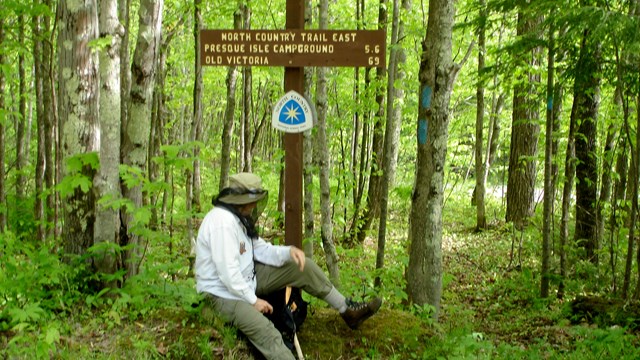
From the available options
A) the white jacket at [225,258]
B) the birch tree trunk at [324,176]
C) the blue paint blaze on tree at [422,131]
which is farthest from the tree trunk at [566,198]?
the white jacket at [225,258]

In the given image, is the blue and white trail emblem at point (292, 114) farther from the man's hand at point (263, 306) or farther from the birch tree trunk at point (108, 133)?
the birch tree trunk at point (108, 133)

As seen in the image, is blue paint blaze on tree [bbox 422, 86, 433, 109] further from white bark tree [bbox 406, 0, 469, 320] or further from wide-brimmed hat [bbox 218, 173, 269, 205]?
wide-brimmed hat [bbox 218, 173, 269, 205]

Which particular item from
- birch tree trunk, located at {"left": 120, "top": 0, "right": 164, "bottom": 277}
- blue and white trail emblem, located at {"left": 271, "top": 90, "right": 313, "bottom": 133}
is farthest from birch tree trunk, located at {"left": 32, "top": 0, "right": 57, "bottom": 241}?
blue and white trail emblem, located at {"left": 271, "top": 90, "right": 313, "bottom": 133}

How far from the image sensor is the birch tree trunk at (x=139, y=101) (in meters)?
5.26

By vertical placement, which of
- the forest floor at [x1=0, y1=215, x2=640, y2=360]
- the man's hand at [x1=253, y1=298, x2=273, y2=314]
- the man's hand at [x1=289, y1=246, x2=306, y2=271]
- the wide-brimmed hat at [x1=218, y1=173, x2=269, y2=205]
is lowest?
the forest floor at [x1=0, y1=215, x2=640, y2=360]

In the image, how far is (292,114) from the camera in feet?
15.6

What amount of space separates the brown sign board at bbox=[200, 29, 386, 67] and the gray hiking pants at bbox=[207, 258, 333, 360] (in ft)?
6.03

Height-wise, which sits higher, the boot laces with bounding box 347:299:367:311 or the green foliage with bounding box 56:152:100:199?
the green foliage with bounding box 56:152:100:199

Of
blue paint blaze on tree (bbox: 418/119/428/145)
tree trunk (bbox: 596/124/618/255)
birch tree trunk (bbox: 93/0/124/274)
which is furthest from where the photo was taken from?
tree trunk (bbox: 596/124/618/255)

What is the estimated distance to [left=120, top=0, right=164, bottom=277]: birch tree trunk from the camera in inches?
207

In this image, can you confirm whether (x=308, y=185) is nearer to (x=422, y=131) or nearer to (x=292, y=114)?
(x=422, y=131)

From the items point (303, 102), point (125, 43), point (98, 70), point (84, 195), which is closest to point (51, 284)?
point (84, 195)

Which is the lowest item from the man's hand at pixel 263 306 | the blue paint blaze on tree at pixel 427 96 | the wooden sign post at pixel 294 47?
the man's hand at pixel 263 306

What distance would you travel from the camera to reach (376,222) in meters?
15.5
